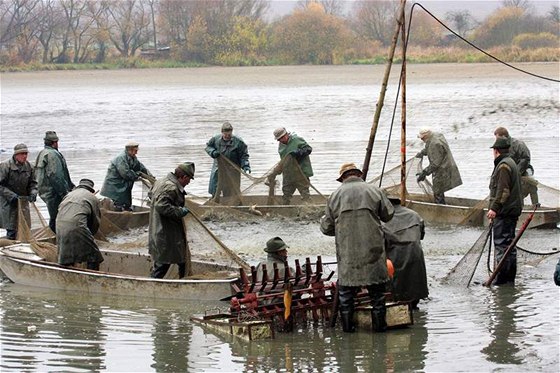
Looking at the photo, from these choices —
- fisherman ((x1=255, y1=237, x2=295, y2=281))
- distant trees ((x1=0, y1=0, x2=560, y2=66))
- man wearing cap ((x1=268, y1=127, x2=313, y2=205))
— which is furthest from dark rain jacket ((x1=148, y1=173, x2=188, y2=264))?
distant trees ((x1=0, y1=0, x2=560, y2=66))

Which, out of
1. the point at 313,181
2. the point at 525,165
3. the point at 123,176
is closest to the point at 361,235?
the point at 525,165

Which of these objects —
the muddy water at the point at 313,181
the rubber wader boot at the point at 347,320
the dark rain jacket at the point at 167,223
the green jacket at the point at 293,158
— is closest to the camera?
the muddy water at the point at 313,181

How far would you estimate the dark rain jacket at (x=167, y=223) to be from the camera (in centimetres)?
1171

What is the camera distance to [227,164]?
17.0 metres

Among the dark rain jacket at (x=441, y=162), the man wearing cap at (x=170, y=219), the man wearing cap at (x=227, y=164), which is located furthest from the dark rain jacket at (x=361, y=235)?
the man wearing cap at (x=227, y=164)

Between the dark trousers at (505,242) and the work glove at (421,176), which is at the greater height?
the work glove at (421,176)

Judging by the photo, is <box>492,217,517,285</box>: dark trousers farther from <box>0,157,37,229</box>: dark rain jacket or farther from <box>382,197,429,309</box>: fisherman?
<box>0,157,37,229</box>: dark rain jacket

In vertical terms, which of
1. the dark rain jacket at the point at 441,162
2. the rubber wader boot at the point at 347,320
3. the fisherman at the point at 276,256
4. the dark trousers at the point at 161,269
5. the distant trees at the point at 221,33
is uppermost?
the distant trees at the point at 221,33

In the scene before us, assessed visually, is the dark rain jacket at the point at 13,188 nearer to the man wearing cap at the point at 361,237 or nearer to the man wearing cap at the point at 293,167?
the man wearing cap at the point at 293,167

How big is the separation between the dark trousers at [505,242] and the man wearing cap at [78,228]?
3.96 metres

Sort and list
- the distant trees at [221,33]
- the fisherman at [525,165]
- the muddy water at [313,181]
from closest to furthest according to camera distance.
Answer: the muddy water at [313,181], the fisherman at [525,165], the distant trees at [221,33]

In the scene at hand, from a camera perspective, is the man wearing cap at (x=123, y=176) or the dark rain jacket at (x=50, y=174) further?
the man wearing cap at (x=123, y=176)

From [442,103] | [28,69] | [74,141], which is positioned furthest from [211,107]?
[28,69]

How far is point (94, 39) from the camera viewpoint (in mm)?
89000
